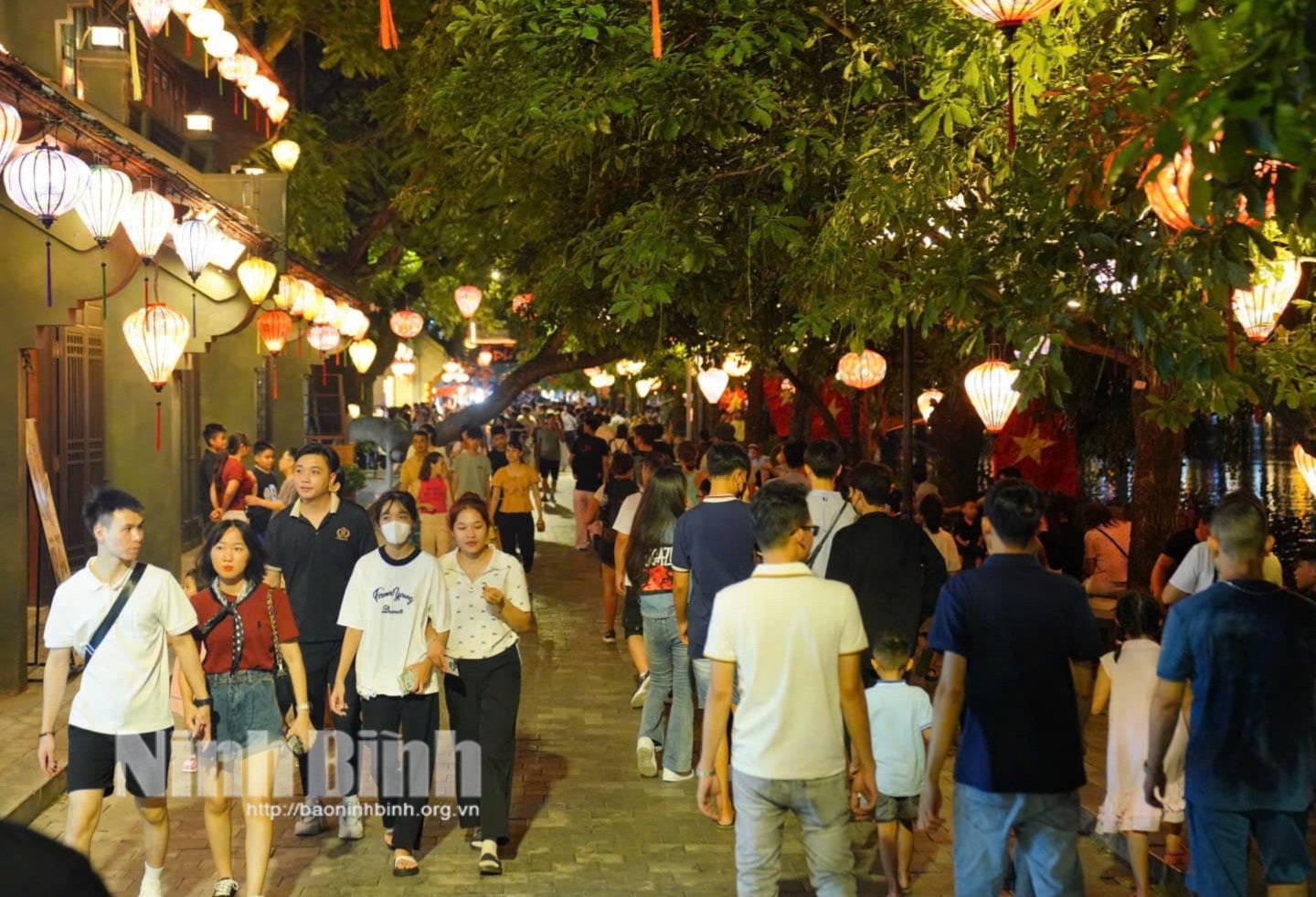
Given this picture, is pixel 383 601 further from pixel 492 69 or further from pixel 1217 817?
pixel 492 69

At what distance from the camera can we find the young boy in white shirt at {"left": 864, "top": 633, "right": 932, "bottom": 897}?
691 centimetres

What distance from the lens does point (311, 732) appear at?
23.6ft

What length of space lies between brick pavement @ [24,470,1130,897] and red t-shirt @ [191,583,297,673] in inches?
47.1

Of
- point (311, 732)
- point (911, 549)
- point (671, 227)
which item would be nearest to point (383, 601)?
point (311, 732)

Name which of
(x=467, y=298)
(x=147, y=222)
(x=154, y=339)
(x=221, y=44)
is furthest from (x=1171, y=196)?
(x=467, y=298)

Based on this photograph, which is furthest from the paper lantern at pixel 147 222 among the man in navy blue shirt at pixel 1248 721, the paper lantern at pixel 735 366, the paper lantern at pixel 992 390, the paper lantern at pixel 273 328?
the paper lantern at pixel 735 366

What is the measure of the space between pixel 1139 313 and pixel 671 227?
216 inches

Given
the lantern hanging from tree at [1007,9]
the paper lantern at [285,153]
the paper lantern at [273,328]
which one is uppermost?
the paper lantern at [285,153]

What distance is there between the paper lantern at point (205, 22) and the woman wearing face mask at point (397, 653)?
13221mm

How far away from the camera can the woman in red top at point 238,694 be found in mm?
6707

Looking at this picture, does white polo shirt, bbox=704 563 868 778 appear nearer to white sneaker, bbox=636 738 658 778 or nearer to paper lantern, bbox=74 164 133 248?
white sneaker, bbox=636 738 658 778

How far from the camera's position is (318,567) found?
8125 mm

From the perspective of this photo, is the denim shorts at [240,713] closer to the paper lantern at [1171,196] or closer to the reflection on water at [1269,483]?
the paper lantern at [1171,196]

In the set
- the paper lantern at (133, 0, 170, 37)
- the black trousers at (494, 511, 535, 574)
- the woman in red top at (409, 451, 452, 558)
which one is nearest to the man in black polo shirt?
the woman in red top at (409, 451, 452, 558)
